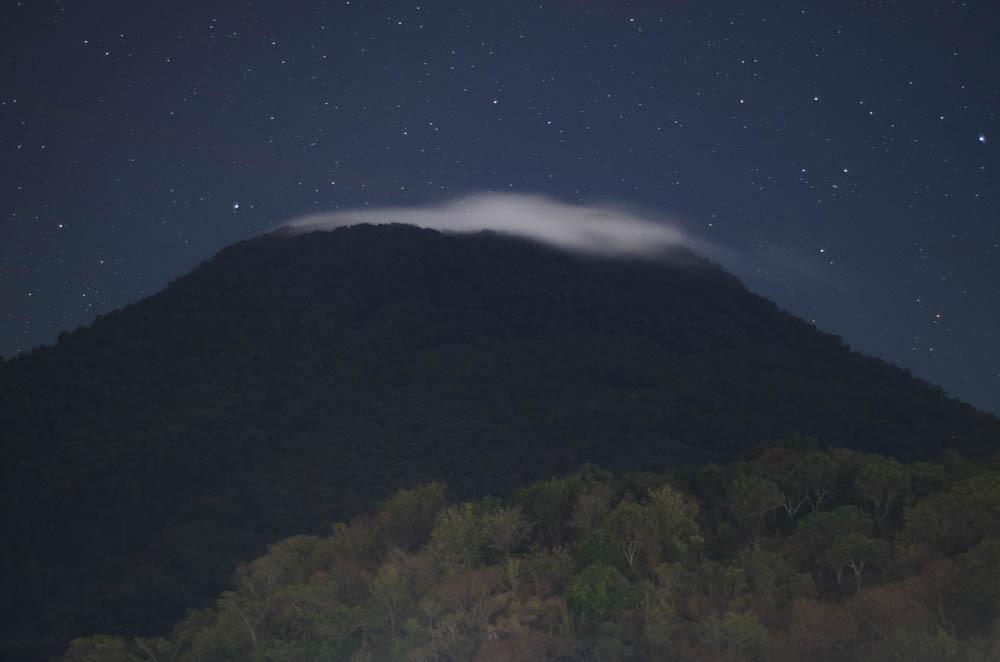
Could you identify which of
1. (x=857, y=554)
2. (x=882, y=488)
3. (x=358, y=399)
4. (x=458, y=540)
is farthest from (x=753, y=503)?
(x=358, y=399)

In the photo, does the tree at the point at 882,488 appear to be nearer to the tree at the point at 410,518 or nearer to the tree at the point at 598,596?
the tree at the point at 598,596

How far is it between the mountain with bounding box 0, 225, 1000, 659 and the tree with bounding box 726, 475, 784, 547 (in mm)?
29219

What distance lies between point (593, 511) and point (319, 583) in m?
6.93

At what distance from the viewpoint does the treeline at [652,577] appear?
2112 cm

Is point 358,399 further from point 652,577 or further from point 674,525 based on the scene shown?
point 652,577

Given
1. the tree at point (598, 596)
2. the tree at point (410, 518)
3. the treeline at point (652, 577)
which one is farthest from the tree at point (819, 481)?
the tree at point (410, 518)

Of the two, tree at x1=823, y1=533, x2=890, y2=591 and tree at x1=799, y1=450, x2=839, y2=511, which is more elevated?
tree at x1=799, y1=450, x2=839, y2=511

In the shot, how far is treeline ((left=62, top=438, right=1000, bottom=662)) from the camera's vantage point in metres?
21.1

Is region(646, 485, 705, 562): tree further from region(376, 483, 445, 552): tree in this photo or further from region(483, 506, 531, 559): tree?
region(376, 483, 445, 552): tree

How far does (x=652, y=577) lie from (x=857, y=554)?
4.43m

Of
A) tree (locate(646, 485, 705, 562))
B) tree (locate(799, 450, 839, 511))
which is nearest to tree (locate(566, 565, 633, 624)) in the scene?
tree (locate(646, 485, 705, 562))

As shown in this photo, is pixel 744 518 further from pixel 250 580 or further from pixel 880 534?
pixel 250 580

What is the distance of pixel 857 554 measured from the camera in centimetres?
2427

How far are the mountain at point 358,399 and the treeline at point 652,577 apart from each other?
23581mm
